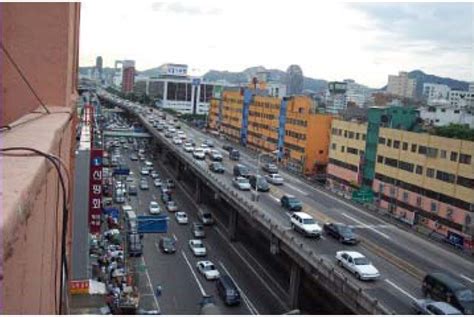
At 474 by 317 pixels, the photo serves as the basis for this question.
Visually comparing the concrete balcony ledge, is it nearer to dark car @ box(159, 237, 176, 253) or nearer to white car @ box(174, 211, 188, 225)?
dark car @ box(159, 237, 176, 253)

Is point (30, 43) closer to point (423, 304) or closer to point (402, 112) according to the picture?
point (423, 304)

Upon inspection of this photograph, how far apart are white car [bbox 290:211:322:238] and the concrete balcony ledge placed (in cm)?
1693

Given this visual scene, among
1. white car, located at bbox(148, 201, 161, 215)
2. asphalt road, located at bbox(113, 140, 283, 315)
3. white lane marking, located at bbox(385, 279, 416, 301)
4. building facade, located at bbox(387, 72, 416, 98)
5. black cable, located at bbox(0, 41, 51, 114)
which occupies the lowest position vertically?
asphalt road, located at bbox(113, 140, 283, 315)

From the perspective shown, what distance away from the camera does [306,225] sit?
781 inches

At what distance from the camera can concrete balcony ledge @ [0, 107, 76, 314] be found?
136 centimetres

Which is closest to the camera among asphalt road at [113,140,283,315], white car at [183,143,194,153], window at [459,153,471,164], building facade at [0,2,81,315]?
building facade at [0,2,81,315]

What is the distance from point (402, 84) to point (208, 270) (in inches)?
4987

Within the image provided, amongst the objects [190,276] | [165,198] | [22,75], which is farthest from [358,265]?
[165,198]

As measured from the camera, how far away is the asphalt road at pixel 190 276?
19688 millimetres

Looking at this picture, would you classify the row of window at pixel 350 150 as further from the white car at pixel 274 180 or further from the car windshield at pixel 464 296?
the car windshield at pixel 464 296

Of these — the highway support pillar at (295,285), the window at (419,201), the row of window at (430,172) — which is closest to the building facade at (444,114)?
the row of window at (430,172)

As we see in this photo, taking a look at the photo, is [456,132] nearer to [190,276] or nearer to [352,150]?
[352,150]

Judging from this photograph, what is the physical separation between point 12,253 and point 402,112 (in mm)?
34715

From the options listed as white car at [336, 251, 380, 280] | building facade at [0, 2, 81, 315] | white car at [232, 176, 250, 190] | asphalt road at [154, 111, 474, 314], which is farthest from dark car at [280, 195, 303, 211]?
building facade at [0, 2, 81, 315]
